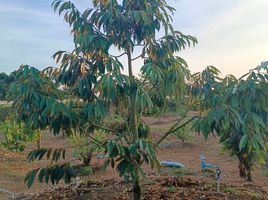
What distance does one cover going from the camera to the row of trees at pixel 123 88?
332 centimetres

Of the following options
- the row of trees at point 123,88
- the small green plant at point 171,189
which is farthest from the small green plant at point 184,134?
the row of trees at point 123,88

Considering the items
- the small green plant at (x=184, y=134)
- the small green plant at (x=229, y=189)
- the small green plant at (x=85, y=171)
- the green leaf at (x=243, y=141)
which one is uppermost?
the green leaf at (x=243, y=141)

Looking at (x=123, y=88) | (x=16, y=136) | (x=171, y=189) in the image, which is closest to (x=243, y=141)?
(x=123, y=88)

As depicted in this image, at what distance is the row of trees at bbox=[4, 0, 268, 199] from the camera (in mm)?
3324

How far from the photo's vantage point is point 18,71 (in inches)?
143

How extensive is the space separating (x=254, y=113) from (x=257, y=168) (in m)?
Result: 7.11

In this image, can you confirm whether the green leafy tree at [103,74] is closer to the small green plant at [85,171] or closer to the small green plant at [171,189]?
the small green plant at [171,189]

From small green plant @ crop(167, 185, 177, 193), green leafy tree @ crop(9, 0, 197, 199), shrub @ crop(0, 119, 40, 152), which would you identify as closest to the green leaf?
green leafy tree @ crop(9, 0, 197, 199)

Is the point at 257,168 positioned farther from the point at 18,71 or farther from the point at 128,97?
the point at 18,71

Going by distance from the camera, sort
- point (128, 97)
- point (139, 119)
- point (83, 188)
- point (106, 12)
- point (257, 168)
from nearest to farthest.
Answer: point (106, 12) < point (128, 97) < point (139, 119) < point (83, 188) < point (257, 168)

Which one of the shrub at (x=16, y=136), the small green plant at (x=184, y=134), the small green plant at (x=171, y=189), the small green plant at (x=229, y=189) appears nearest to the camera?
the small green plant at (x=171, y=189)

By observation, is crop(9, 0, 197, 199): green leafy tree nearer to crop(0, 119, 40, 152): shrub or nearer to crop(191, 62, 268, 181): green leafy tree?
crop(191, 62, 268, 181): green leafy tree

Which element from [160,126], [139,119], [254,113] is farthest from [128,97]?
[160,126]

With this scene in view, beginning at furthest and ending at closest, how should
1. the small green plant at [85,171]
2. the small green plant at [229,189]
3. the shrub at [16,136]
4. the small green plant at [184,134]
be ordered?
the small green plant at [184,134], the shrub at [16,136], the small green plant at [85,171], the small green plant at [229,189]
